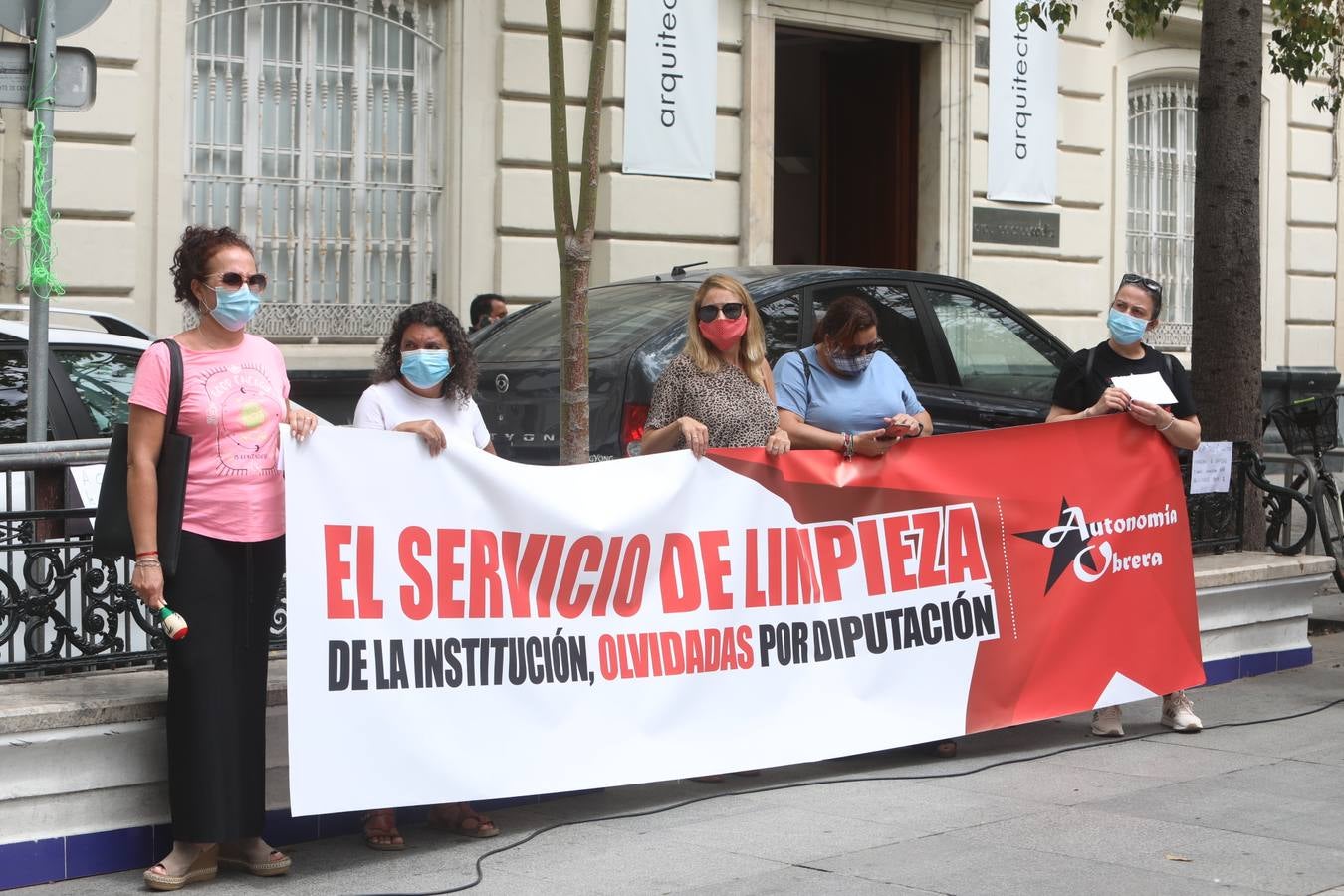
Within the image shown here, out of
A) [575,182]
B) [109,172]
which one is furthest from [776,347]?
[575,182]

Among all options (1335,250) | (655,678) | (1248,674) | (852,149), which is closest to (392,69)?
(852,149)

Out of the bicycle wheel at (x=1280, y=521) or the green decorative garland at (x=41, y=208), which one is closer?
the green decorative garland at (x=41, y=208)

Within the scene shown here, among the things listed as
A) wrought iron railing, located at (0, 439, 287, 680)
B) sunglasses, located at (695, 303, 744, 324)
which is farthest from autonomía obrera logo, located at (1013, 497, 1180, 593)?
wrought iron railing, located at (0, 439, 287, 680)

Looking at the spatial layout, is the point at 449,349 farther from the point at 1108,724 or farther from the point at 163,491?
the point at 1108,724

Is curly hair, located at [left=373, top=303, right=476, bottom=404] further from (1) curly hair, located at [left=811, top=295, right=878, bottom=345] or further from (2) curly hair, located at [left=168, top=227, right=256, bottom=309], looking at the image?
(1) curly hair, located at [left=811, top=295, right=878, bottom=345]

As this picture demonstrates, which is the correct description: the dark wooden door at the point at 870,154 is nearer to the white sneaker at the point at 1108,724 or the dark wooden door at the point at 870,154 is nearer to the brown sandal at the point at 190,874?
the white sneaker at the point at 1108,724

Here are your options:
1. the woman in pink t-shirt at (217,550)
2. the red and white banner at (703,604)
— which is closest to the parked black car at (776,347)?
the red and white banner at (703,604)

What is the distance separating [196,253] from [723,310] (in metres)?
1.94

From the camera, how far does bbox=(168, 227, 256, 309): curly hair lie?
519 cm

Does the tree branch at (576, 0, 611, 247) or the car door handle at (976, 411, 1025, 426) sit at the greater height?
the tree branch at (576, 0, 611, 247)

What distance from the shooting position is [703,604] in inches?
242

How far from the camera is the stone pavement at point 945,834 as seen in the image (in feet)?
17.0

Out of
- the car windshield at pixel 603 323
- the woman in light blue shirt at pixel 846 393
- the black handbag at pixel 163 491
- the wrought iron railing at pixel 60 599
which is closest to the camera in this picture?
the black handbag at pixel 163 491

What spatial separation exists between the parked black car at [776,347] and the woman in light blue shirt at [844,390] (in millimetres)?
1015
